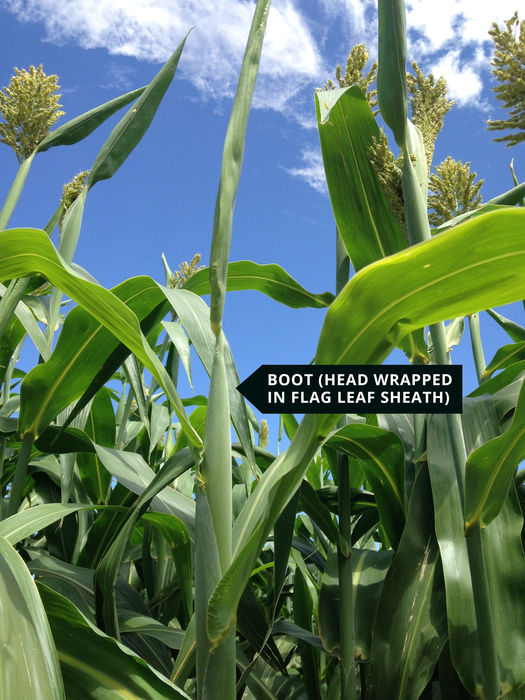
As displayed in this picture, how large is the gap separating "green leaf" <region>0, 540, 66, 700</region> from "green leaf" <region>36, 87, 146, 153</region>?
62 cm

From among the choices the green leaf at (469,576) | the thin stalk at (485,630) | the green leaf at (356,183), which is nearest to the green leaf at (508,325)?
the green leaf at (356,183)

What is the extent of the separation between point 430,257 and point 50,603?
0.48 m

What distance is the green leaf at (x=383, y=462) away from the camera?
73cm

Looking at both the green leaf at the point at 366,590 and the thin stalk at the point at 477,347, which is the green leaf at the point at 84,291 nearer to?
the green leaf at the point at 366,590

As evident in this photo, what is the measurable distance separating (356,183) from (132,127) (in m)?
0.31

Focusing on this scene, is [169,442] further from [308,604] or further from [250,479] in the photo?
[308,604]

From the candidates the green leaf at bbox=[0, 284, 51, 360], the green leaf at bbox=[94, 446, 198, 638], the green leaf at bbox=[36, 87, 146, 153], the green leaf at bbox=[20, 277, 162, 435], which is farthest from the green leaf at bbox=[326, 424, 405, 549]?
the green leaf at bbox=[36, 87, 146, 153]

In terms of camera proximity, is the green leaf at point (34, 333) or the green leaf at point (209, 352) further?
the green leaf at point (34, 333)

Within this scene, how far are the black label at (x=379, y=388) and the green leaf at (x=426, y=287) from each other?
97mm

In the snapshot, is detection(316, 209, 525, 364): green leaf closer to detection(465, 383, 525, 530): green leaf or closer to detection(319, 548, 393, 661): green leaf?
detection(465, 383, 525, 530): green leaf

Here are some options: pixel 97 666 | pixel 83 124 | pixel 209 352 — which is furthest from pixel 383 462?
pixel 83 124

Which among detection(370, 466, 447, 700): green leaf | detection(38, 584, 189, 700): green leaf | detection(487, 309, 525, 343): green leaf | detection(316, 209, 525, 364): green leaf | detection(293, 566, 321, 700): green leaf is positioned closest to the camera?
detection(316, 209, 525, 364): green leaf

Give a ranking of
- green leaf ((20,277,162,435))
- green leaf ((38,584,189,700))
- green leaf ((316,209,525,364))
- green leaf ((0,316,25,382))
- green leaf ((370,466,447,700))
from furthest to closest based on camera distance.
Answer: green leaf ((0,316,25,382)), green leaf ((20,277,162,435)), green leaf ((370,466,447,700)), green leaf ((38,584,189,700)), green leaf ((316,209,525,364))

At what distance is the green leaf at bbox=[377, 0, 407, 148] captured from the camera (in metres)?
0.62
